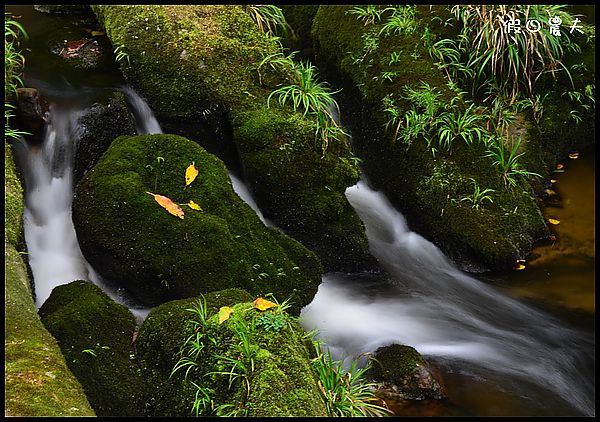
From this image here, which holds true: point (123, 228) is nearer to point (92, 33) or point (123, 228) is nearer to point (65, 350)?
point (65, 350)

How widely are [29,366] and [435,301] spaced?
3.47m

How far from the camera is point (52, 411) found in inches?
99.7

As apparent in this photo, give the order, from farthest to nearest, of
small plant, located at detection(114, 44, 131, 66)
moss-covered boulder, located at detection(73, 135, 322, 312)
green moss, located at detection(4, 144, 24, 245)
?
small plant, located at detection(114, 44, 131, 66) < moss-covered boulder, located at detection(73, 135, 322, 312) < green moss, located at detection(4, 144, 24, 245)

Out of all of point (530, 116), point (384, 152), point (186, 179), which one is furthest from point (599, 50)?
point (186, 179)

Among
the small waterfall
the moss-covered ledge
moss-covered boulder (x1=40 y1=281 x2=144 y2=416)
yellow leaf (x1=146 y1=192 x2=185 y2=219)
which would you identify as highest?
the small waterfall

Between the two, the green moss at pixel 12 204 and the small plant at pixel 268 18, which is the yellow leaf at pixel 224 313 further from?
the small plant at pixel 268 18

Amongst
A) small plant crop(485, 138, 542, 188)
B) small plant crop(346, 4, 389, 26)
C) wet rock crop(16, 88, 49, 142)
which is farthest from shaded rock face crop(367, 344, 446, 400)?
small plant crop(346, 4, 389, 26)

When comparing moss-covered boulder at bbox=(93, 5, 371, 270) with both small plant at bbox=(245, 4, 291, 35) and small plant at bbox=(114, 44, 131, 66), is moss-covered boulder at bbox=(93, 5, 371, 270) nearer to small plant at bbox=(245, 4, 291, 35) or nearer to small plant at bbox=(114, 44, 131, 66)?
small plant at bbox=(114, 44, 131, 66)

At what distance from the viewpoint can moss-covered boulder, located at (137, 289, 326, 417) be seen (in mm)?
2922

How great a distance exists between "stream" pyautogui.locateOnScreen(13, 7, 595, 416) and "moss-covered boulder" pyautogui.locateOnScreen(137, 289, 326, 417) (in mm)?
965

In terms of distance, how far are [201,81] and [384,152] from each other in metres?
1.91

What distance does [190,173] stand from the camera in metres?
4.82

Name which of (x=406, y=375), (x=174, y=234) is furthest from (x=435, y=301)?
(x=174, y=234)

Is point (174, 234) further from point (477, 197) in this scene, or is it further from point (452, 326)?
point (477, 197)
